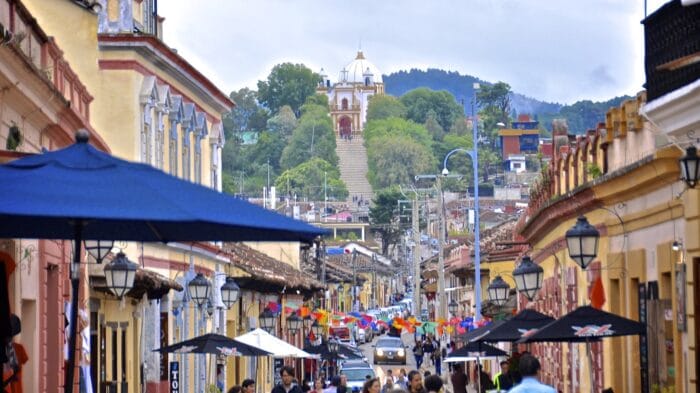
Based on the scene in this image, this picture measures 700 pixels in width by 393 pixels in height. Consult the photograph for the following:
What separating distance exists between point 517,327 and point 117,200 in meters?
13.6

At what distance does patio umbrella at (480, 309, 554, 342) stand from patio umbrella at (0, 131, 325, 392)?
11.7 metres

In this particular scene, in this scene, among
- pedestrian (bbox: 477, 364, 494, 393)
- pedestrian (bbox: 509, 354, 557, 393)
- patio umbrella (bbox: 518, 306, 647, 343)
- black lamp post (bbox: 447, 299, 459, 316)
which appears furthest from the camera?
black lamp post (bbox: 447, 299, 459, 316)

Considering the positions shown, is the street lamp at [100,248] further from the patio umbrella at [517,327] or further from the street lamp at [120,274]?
the patio umbrella at [517,327]

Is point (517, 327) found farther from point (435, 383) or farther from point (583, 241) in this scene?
point (435, 383)

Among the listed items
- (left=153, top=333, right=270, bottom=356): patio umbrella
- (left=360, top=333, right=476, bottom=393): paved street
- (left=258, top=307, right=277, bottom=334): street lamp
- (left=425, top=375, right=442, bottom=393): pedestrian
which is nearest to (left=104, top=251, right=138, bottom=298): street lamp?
(left=153, top=333, right=270, bottom=356): patio umbrella

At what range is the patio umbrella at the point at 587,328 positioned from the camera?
59.9ft

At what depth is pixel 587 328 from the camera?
18.4m

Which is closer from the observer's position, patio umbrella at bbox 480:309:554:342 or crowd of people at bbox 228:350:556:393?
crowd of people at bbox 228:350:556:393

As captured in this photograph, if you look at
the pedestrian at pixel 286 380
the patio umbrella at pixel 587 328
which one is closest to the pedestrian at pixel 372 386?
the patio umbrella at pixel 587 328

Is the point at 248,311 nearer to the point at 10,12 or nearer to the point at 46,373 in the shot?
the point at 46,373

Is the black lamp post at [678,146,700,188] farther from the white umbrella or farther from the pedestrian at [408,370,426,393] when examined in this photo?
the white umbrella

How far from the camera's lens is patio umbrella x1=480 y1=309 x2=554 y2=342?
23328 mm

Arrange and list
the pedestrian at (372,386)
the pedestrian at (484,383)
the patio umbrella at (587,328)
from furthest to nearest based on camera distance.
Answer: the pedestrian at (484,383) < the pedestrian at (372,386) < the patio umbrella at (587,328)

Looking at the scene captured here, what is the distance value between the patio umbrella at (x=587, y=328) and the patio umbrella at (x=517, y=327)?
429cm
